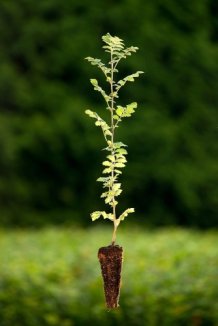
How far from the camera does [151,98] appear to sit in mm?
16641

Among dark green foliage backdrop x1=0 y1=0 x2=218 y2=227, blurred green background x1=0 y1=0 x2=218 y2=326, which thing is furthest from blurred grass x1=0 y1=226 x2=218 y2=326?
dark green foliage backdrop x1=0 y1=0 x2=218 y2=227

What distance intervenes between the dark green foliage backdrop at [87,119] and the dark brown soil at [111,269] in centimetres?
1369

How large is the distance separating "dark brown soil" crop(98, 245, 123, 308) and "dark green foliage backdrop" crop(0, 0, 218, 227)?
1369 centimetres

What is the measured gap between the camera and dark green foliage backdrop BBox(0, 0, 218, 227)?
16234mm

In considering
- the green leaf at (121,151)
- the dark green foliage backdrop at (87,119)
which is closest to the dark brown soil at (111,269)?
the green leaf at (121,151)

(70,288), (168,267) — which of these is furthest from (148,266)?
(70,288)

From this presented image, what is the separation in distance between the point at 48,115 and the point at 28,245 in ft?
23.7

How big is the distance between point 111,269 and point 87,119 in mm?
14609

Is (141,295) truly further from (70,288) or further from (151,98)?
(151,98)

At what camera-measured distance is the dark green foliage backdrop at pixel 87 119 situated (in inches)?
639

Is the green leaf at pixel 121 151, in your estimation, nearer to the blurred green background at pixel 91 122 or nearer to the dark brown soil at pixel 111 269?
the dark brown soil at pixel 111 269

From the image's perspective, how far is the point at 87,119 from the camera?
642 inches

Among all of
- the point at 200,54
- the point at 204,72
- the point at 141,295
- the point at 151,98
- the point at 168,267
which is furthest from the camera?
the point at 151,98

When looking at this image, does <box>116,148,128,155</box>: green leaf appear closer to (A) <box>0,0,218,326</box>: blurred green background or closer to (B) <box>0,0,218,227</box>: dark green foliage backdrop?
(A) <box>0,0,218,326</box>: blurred green background
